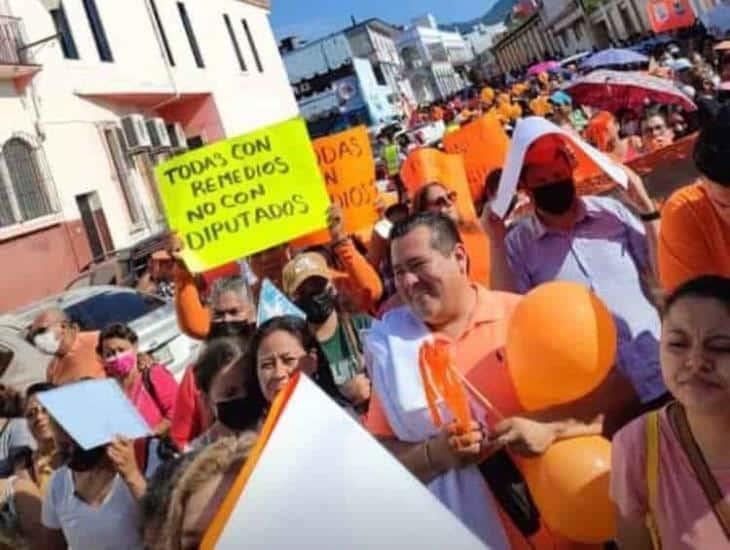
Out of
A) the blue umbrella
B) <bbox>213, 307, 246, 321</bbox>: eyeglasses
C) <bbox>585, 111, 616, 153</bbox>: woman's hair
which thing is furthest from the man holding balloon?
the blue umbrella

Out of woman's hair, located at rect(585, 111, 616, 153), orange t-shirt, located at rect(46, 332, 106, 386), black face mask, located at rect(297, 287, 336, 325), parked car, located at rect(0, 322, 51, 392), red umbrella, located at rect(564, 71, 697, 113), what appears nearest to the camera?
black face mask, located at rect(297, 287, 336, 325)

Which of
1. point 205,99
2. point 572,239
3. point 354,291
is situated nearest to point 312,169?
point 354,291

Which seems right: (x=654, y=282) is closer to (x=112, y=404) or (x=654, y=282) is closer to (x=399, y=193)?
(x=112, y=404)

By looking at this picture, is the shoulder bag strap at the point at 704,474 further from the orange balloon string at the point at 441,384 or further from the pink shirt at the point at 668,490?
the orange balloon string at the point at 441,384

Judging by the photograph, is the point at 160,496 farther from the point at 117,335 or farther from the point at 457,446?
the point at 117,335

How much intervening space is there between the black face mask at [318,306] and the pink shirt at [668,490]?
196 cm

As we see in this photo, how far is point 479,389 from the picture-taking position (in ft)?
7.50

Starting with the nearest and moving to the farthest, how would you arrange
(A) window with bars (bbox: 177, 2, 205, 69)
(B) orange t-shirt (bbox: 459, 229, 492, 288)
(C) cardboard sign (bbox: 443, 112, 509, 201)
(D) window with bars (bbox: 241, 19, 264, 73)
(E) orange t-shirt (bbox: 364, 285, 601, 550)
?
(E) orange t-shirt (bbox: 364, 285, 601, 550) < (B) orange t-shirt (bbox: 459, 229, 492, 288) < (C) cardboard sign (bbox: 443, 112, 509, 201) < (A) window with bars (bbox: 177, 2, 205, 69) < (D) window with bars (bbox: 241, 19, 264, 73)

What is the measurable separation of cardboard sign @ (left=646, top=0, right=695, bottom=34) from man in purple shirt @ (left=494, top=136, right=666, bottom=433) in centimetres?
1378

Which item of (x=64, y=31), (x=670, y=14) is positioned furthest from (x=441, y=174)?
(x=64, y=31)

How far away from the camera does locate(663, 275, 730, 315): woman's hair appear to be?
6.04 ft

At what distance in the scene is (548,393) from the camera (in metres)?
2.15

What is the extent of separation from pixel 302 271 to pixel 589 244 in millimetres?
1367

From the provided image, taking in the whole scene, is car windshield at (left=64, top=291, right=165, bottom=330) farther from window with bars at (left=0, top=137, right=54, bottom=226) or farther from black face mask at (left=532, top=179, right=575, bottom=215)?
window with bars at (left=0, top=137, right=54, bottom=226)
